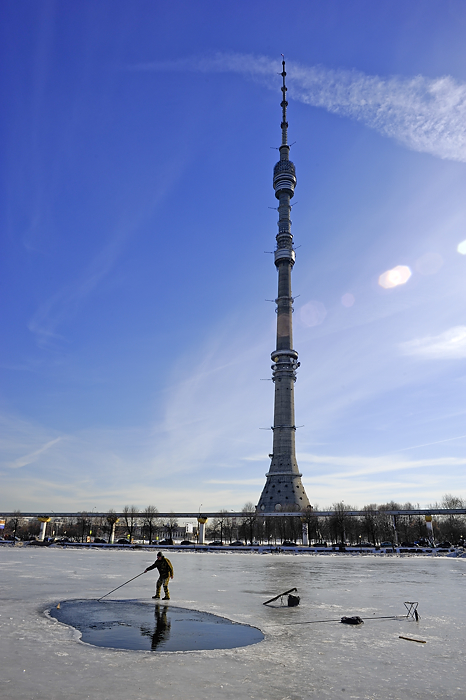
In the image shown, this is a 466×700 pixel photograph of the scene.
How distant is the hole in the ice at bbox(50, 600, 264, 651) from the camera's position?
435 inches

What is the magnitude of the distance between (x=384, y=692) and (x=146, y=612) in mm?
9171

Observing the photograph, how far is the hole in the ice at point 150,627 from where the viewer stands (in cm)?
1104

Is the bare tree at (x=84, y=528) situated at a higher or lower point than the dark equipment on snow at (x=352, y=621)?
lower

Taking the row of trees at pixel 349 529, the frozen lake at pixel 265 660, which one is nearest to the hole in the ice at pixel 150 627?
the frozen lake at pixel 265 660

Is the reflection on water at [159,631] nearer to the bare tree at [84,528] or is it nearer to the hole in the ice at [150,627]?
the hole in the ice at [150,627]

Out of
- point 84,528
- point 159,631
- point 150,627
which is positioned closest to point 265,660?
point 159,631

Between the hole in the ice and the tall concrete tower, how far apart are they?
136 metres

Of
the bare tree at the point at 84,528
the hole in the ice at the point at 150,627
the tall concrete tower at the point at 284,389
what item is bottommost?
the bare tree at the point at 84,528

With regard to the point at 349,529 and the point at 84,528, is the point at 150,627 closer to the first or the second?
the point at 349,529

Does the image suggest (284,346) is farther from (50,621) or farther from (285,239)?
(50,621)

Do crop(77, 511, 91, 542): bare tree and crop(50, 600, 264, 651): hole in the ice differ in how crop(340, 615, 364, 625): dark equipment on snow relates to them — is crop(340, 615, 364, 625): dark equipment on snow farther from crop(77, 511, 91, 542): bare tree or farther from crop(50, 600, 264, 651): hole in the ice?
crop(77, 511, 91, 542): bare tree

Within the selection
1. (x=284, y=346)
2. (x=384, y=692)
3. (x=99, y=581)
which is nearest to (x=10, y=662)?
(x=384, y=692)

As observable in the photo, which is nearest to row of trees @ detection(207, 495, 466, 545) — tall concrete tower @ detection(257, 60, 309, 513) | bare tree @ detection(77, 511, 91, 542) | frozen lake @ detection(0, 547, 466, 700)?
tall concrete tower @ detection(257, 60, 309, 513)

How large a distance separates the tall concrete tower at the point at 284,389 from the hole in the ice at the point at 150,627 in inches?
5356
